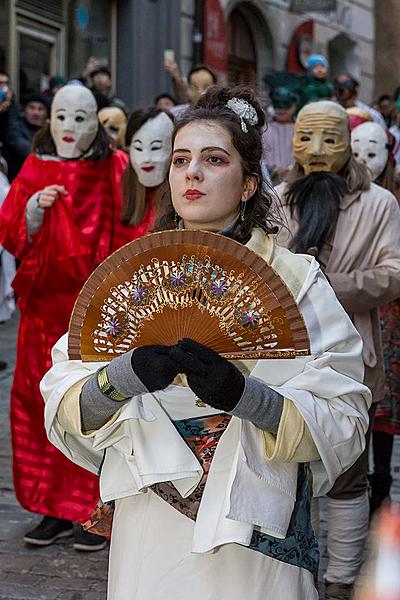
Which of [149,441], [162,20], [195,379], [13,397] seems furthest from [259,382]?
[162,20]

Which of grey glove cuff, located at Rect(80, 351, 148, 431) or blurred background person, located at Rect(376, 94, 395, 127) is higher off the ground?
blurred background person, located at Rect(376, 94, 395, 127)

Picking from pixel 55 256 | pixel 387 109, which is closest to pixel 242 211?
pixel 55 256

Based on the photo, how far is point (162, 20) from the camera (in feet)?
55.1

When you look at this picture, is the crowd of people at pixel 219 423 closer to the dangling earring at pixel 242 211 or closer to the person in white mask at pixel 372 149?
the dangling earring at pixel 242 211

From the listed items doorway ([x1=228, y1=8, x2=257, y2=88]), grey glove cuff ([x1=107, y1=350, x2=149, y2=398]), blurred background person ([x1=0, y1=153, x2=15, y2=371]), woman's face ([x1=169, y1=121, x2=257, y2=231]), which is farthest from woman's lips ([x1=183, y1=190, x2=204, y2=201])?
doorway ([x1=228, y1=8, x2=257, y2=88])

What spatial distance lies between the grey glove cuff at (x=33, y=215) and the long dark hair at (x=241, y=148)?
2114 millimetres

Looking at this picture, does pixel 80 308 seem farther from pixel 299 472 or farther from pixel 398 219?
pixel 398 219

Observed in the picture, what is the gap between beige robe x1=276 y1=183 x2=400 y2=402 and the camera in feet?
13.6

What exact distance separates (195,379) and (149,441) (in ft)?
0.99

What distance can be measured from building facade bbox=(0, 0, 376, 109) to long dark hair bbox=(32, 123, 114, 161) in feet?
29.3

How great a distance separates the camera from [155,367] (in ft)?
7.68

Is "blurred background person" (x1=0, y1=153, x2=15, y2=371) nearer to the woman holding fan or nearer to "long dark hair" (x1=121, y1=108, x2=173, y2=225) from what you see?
"long dark hair" (x1=121, y1=108, x2=173, y2=225)

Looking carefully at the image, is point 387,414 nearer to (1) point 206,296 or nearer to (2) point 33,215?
(2) point 33,215

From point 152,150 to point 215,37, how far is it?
13379mm
